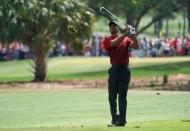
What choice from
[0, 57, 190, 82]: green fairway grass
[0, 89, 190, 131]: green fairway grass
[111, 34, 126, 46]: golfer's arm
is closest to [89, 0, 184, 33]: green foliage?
[0, 57, 190, 82]: green fairway grass

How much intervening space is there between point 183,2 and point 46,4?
79.9 feet

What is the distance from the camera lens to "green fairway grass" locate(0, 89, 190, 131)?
15.1 meters

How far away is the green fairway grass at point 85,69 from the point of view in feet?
128

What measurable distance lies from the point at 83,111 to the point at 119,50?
4275 millimetres

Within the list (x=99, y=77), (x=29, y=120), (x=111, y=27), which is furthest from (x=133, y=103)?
(x=99, y=77)

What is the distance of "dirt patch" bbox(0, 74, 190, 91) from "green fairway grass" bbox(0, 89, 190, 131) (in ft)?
16.1

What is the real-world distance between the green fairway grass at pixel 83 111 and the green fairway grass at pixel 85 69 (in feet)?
44.2

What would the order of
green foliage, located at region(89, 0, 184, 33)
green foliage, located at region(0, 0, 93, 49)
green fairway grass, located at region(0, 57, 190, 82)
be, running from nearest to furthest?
Result: green foliage, located at region(0, 0, 93, 49) → green fairway grass, located at region(0, 57, 190, 82) → green foliage, located at region(89, 0, 184, 33)

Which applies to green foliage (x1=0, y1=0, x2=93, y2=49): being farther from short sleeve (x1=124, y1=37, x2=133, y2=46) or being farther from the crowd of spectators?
the crowd of spectators

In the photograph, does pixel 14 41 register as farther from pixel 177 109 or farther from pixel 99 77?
pixel 177 109

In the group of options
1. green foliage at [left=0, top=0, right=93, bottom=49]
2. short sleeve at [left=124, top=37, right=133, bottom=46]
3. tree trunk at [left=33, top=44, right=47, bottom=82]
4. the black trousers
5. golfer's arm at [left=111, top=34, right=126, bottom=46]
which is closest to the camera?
golfer's arm at [left=111, top=34, right=126, bottom=46]

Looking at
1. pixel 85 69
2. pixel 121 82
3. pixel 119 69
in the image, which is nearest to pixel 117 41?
pixel 119 69

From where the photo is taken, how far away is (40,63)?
34781 mm

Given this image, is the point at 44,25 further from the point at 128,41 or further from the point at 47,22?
the point at 128,41
